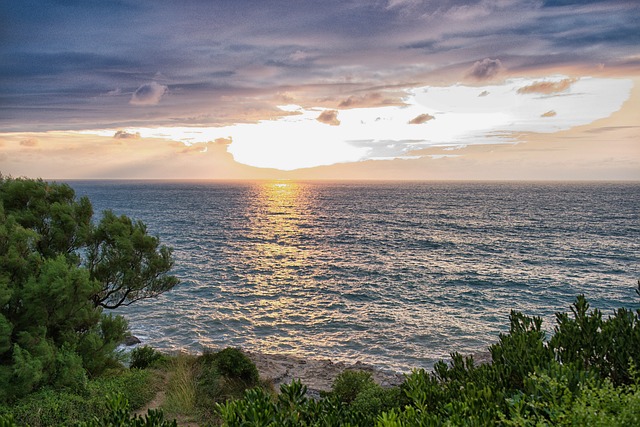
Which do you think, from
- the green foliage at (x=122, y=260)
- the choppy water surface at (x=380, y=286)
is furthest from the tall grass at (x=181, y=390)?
the choppy water surface at (x=380, y=286)

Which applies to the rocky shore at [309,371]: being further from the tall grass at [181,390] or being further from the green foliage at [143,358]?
the green foliage at [143,358]

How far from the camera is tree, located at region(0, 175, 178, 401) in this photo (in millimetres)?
14242

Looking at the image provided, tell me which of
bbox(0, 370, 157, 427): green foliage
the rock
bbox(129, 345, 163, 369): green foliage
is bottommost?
the rock

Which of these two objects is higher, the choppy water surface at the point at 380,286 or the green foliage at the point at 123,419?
the green foliage at the point at 123,419

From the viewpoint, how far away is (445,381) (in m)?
9.27

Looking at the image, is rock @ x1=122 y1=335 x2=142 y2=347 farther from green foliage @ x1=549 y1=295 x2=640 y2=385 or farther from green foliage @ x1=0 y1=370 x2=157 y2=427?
green foliage @ x1=549 y1=295 x2=640 y2=385

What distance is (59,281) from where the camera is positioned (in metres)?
14.8

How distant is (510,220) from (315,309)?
7659cm

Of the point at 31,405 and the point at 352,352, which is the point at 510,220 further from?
the point at 31,405

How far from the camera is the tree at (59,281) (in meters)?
14.2

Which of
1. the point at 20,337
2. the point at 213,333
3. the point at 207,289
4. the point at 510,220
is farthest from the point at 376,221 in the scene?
the point at 20,337

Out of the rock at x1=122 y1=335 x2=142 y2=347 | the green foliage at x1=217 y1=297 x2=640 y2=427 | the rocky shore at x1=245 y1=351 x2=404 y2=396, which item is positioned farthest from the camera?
the rock at x1=122 y1=335 x2=142 y2=347

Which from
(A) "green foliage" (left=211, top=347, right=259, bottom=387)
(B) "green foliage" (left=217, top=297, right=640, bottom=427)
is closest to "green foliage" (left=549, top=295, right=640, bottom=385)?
(B) "green foliage" (left=217, top=297, right=640, bottom=427)

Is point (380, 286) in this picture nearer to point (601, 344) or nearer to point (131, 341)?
point (131, 341)
